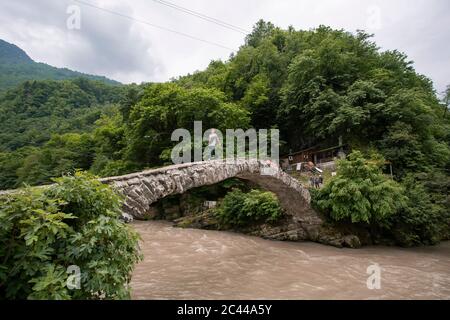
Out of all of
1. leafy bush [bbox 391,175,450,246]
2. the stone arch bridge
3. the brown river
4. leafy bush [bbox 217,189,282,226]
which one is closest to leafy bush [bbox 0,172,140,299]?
the stone arch bridge

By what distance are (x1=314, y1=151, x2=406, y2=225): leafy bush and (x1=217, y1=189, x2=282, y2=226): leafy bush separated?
1.99 meters

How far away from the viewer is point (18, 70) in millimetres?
77312

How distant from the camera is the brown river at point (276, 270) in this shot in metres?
7.24

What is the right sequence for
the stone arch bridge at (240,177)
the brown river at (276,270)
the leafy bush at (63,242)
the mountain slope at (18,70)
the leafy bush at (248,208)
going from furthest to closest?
the mountain slope at (18,70) → the leafy bush at (248,208) → the brown river at (276,270) → the stone arch bridge at (240,177) → the leafy bush at (63,242)

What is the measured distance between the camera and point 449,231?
14.5m

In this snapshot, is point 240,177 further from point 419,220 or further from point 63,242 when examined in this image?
point 419,220

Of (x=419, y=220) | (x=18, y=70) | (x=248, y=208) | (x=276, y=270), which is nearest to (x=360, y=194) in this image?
(x=419, y=220)

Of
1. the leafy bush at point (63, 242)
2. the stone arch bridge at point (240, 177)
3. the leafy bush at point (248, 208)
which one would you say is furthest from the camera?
the leafy bush at point (248, 208)

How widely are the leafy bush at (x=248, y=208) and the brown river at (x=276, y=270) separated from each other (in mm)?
1042

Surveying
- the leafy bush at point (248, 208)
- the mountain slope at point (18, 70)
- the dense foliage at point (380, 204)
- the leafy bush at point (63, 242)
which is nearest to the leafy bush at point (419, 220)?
the dense foliage at point (380, 204)

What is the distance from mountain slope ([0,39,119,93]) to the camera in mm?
68625

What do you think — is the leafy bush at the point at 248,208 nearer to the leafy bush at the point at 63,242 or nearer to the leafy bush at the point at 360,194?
the leafy bush at the point at 360,194

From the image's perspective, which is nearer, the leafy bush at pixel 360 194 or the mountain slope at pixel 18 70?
the leafy bush at pixel 360 194
